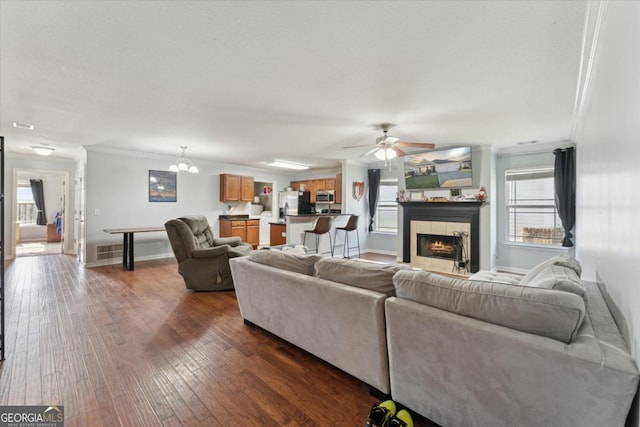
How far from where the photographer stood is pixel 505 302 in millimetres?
1243

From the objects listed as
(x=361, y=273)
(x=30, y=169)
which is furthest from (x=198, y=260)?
(x=30, y=169)

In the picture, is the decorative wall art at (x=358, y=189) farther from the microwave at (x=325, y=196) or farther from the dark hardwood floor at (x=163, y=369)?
the dark hardwood floor at (x=163, y=369)

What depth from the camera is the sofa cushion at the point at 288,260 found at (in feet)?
7.14

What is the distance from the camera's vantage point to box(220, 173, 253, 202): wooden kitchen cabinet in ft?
→ 23.6

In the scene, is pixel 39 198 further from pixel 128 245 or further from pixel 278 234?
pixel 278 234

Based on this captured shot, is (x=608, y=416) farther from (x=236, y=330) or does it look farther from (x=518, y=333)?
(x=236, y=330)

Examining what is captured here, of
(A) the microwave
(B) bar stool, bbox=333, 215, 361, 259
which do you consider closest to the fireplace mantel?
(B) bar stool, bbox=333, 215, 361, 259

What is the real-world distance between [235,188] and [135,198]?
231cm

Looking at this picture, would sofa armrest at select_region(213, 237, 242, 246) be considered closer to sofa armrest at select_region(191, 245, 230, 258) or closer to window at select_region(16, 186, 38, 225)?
sofa armrest at select_region(191, 245, 230, 258)

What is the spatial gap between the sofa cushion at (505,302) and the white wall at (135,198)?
629cm

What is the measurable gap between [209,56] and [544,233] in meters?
6.07

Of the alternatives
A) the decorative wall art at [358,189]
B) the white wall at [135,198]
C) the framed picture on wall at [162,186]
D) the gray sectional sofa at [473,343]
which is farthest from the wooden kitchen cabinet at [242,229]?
the gray sectional sofa at [473,343]

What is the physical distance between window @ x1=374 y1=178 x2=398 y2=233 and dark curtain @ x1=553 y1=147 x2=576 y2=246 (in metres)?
3.30

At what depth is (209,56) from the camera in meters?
2.12
